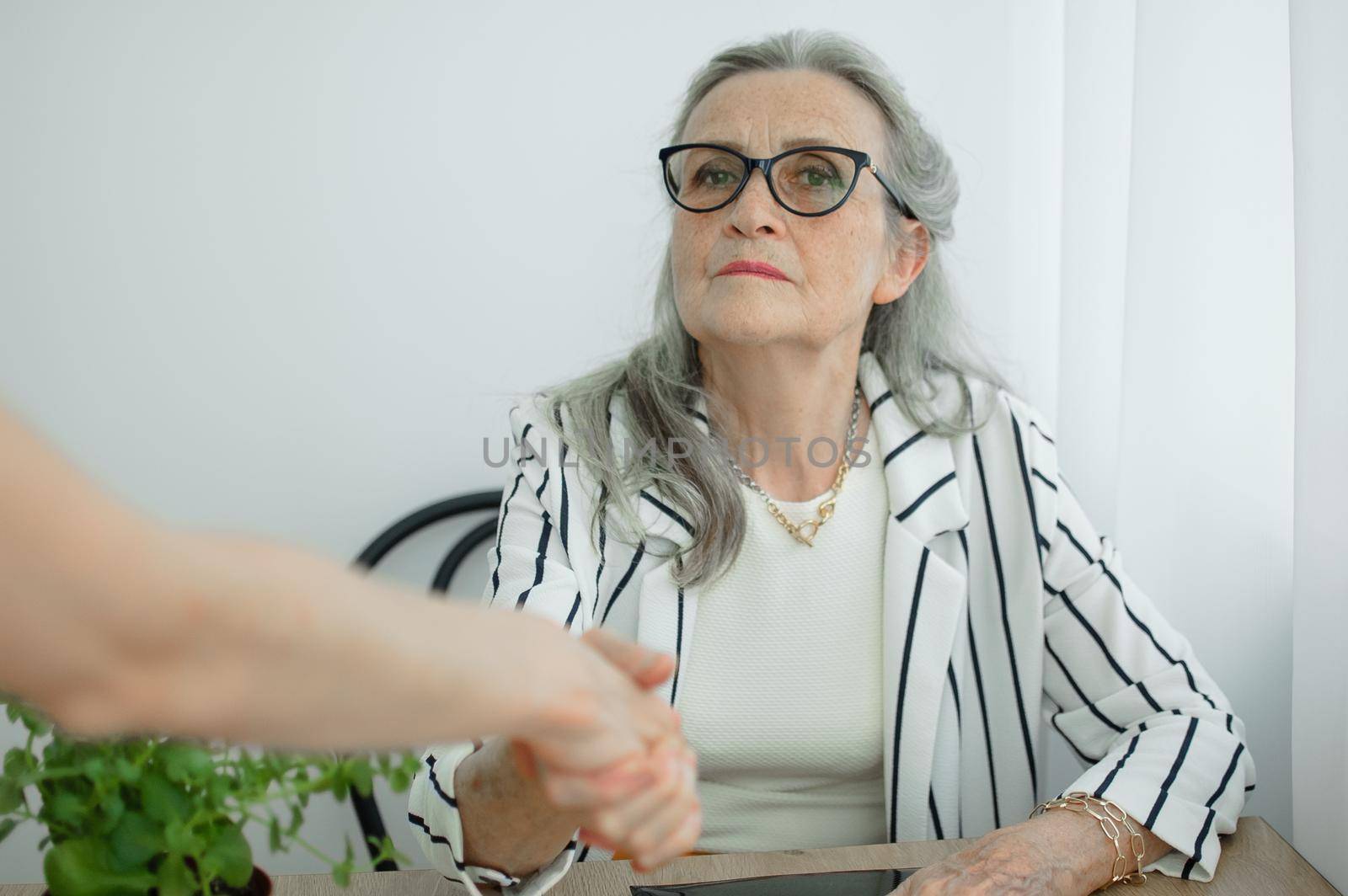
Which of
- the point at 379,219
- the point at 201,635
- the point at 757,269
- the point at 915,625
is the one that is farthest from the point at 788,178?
the point at 201,635

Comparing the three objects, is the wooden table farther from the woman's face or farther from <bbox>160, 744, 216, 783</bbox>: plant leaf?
the woman's face

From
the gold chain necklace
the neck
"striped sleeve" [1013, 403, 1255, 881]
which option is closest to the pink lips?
the neck

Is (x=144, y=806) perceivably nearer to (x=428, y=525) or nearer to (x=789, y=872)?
(x=789, y=872)

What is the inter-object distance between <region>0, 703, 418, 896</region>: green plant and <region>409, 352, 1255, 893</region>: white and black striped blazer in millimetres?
558

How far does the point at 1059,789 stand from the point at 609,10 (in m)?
1.37

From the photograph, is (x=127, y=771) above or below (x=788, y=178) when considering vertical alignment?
below

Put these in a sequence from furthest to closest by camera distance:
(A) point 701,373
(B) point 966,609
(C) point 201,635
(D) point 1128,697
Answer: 1. (A) point 701,373
2. (B) point 966,609
3. (D) point 1128,697
4. (C) point 201,635

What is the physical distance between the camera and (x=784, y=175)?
1361 mm

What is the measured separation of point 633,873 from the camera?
0.97 m

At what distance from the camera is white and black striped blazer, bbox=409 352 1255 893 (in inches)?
49.8

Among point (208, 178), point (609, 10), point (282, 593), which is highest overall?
point (609, 10)

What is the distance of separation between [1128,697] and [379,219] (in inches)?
49.1

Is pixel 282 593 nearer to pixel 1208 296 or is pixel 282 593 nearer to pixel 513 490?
pixel 513 490

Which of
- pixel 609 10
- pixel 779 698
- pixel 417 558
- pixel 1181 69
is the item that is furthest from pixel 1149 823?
pixel 609 10
